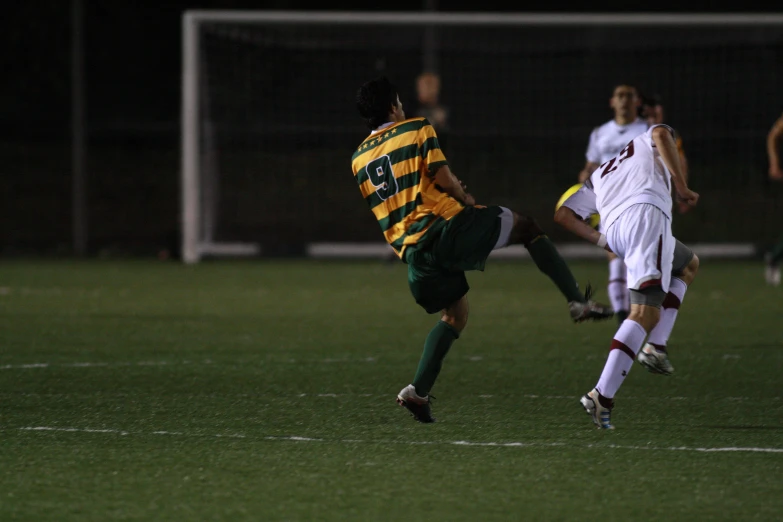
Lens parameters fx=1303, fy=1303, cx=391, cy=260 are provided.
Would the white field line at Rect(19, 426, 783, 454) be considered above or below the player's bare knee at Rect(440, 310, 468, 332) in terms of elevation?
below

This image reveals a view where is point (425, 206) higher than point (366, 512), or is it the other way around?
point (425, 206)

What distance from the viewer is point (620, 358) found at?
253 inches

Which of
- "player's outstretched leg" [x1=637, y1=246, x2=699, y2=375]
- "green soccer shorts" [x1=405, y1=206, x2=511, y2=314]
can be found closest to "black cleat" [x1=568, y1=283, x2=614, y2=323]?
"green soccer shorts" [x1=405, y1=206, x2=511, y2=314]

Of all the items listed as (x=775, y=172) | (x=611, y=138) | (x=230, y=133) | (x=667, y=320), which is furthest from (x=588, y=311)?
(x=230, y=133)

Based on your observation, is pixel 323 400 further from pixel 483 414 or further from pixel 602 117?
pixel 602 117

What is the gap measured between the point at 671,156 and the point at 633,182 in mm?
237

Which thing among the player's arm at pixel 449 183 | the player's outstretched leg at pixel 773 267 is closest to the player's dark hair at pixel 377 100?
the player's arm at pixel 449 183

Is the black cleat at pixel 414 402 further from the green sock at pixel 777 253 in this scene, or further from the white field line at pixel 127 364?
the green sock at pixel 777 253

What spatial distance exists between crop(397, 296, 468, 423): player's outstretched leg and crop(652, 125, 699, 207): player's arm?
4.22 ft

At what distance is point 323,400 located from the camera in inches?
298

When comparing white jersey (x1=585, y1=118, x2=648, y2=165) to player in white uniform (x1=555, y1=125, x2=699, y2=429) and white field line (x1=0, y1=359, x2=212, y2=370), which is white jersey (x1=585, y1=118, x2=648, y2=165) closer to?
player in white uniform (x1=555, y1=125, x2=699, y2=429)

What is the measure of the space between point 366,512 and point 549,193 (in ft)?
55.8

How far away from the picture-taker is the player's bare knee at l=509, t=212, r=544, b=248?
6758 mm

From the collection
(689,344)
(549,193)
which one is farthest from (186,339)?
(549,193)
